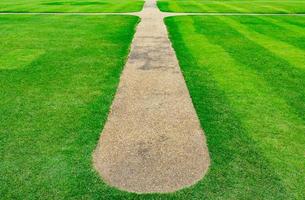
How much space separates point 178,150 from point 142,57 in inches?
285

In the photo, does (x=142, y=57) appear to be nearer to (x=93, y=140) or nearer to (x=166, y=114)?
(x=166, y=114)

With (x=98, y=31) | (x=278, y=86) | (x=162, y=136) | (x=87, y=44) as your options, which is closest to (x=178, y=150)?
(x=162, y=136)

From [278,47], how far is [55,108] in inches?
409

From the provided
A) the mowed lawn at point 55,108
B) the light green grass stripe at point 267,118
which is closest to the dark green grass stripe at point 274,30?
the light green grass stripe at point 267,118

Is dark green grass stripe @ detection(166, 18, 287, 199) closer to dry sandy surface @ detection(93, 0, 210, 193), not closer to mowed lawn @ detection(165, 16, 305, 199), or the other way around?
mowed lawn @ detection(165, 16, 305, 199)

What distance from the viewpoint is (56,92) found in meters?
9.62

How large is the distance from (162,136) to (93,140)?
1362mm

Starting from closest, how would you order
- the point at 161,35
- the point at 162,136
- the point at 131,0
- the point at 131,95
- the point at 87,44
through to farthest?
the point at 162,136
the point at 131,95
the point at 87,44
the point at 161,35
the point at 131,0

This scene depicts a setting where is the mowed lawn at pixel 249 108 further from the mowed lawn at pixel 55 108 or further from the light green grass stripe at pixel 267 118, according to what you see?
the mowed lawn at pixel 55 108

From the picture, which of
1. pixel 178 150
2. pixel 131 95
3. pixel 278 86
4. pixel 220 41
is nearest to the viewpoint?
pixel 178 150

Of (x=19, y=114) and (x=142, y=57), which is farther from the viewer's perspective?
(x=142, y=57)

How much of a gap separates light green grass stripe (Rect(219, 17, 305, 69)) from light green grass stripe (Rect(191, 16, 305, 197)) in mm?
2265

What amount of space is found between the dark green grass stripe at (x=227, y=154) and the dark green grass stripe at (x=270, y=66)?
174cm

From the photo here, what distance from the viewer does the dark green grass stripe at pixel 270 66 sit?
956 cm
